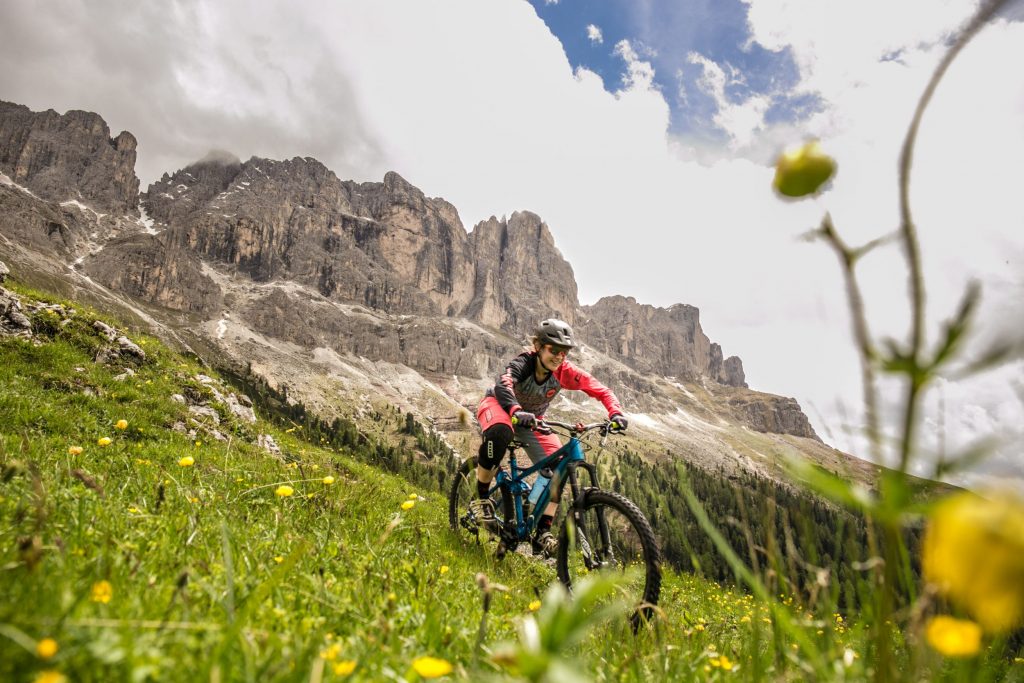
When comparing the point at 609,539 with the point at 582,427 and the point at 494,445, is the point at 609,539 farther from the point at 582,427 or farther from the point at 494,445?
the point at 494,445

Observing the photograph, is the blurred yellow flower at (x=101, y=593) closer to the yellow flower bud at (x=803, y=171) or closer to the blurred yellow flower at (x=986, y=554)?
the blurred yellow flower at (x=986, y=554)

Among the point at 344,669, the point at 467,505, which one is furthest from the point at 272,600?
the point at 467,505

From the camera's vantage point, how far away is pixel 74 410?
30.3ft

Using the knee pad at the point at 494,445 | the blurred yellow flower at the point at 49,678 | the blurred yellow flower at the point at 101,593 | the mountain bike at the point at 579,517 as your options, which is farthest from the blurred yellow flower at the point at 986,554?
the knee pad at the point at 494,445

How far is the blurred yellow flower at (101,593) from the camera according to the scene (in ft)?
6.31

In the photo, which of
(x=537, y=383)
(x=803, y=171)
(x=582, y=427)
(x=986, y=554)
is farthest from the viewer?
(x=537, y=383)

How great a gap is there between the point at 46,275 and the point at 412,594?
24071 centimetres

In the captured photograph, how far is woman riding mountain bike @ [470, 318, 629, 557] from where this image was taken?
6.56 metres

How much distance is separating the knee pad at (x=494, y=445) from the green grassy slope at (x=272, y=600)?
1109 millimetres

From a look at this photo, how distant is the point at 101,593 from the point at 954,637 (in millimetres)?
2709

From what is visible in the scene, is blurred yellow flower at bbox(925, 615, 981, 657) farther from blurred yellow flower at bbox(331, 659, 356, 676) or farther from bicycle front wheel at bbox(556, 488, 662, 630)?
bicycle front wheel at bbox(556, 488, 662, 630)

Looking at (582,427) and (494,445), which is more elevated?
(582,427)

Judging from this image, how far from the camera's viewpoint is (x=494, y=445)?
23.5ft

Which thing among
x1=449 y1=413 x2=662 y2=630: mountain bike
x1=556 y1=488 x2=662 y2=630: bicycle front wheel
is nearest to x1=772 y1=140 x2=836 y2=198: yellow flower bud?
x1=449 y1=413 x2=662 y2=630: mountain bike
